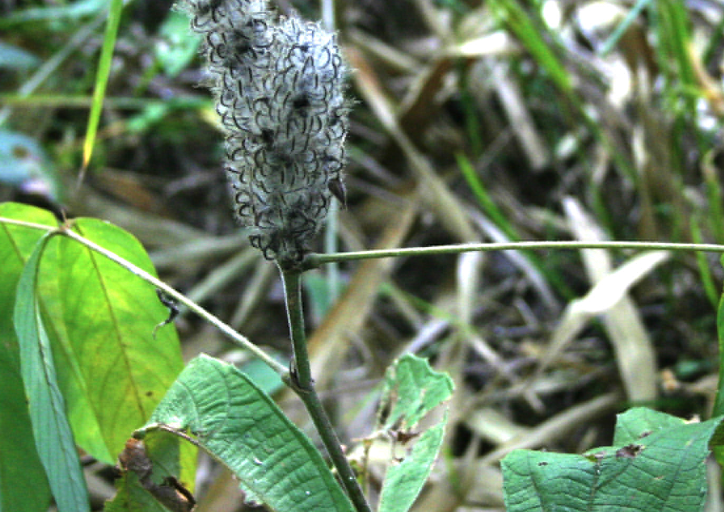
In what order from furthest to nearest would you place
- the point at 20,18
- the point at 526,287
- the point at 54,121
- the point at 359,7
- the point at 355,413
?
the point at 359,7
the point at 54,121
the point at 20,18
the point at 526,287
the point at 355,413

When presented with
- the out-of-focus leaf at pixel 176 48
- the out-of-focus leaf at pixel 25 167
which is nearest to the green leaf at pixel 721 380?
the out-of-focus leaf at pixel 176 48

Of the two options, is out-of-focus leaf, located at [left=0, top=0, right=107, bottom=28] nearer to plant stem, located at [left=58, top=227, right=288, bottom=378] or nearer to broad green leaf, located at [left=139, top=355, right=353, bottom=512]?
plant stem, located at [left=58, top=227, right=288, bottom=378]

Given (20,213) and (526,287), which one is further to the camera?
(526,287)

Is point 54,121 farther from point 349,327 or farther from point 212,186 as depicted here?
point 349,327

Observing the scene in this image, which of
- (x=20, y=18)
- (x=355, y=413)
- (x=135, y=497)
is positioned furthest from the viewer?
(x=20, y=18)

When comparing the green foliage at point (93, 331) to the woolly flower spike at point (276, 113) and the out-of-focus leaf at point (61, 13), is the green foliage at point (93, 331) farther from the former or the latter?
the out-of-focus leaf at point (61, 13)

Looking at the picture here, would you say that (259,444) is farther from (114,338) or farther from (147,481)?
(114,338)

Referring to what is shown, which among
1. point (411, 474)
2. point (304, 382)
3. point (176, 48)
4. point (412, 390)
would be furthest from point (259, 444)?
point (176, 48)

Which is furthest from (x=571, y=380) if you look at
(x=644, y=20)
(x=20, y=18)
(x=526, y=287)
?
(x=20, y=18)
